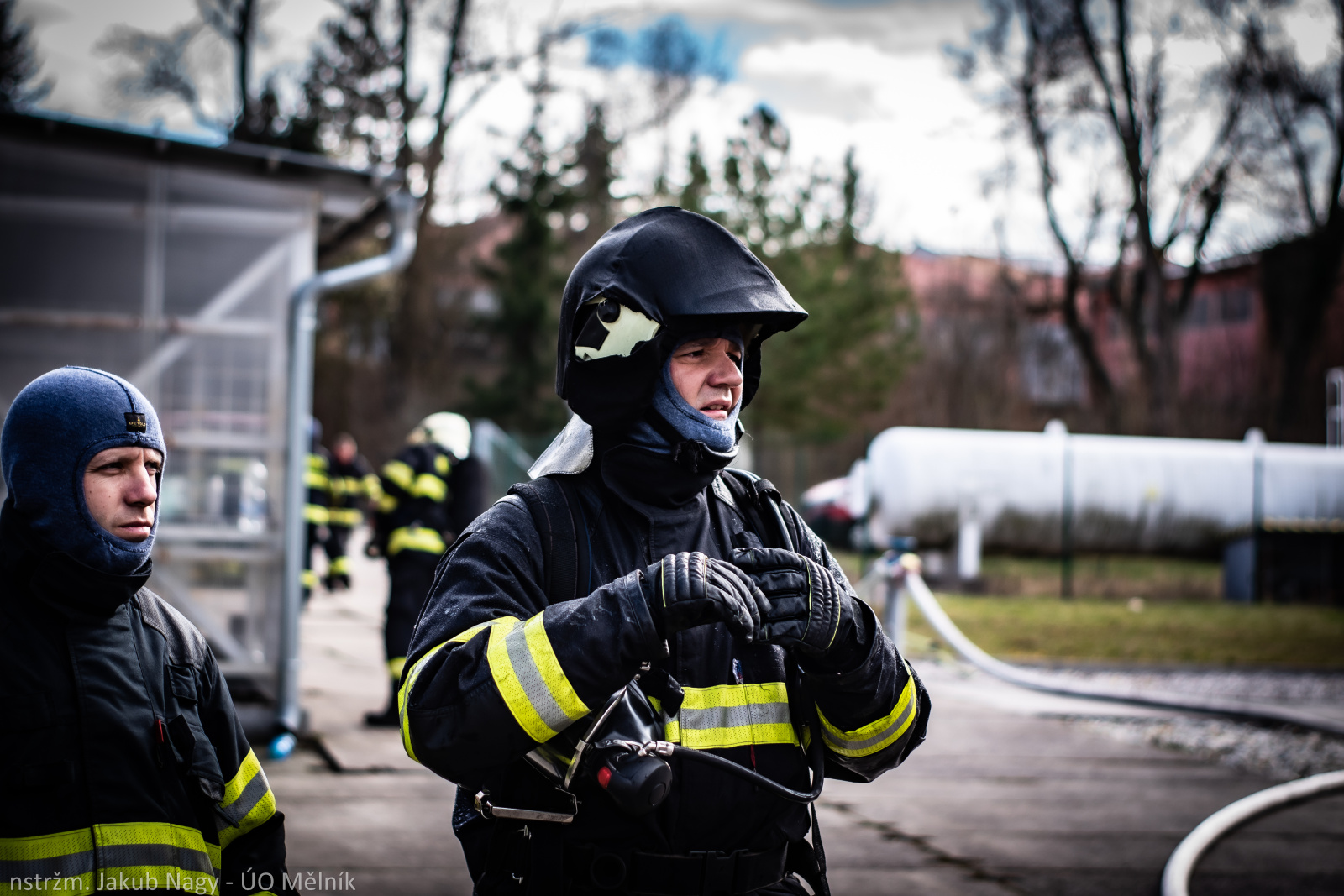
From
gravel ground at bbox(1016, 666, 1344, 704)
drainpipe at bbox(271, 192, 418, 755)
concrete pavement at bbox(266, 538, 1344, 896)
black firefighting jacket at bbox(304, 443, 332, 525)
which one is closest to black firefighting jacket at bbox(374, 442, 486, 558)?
drainpipe at bbox(271, 192, 418, 755)

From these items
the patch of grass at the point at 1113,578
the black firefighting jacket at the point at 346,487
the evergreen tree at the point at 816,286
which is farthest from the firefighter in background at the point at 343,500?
the evergreen tree at the point at 816,286

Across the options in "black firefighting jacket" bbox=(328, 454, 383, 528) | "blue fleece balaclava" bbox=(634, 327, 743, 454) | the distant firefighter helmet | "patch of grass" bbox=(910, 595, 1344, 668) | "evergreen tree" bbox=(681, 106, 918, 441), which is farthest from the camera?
"evergreen tree" bbox=(681, 106, 918, 441)

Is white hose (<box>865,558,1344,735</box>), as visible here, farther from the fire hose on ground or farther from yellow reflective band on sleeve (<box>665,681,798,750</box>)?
yellow reflective band on sleeve (<box>665,681,798,750</box>)

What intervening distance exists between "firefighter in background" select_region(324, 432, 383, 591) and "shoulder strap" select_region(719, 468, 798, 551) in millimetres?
8364

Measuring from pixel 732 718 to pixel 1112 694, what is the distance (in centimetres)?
744

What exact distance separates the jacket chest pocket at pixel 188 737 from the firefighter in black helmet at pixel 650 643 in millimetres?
446

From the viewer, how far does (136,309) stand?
672 centimetres

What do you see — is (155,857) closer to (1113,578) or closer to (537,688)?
(537,688)

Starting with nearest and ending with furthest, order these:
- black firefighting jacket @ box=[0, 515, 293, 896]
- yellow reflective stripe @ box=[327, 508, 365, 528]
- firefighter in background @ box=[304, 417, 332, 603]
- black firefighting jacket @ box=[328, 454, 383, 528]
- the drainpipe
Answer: black firefighting jacket @ box=[0, 515, 293, 896], the drainpipe, firefighter in background @ box=[304, 417, 332, 603], yellow reflective stripe @ box=[327, 508, 365, 528], black firefighting jacket @ box=[328, 454, 383, 528]

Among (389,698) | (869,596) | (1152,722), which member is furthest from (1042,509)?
Result: (389,698)

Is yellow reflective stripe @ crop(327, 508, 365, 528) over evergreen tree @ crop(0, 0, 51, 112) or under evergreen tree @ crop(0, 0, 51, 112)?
under

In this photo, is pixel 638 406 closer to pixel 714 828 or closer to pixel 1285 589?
pixel 714 828

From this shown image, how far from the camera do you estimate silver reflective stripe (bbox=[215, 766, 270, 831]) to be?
2.27 meters

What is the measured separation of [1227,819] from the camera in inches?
217
